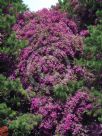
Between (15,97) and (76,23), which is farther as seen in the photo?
(76,23)

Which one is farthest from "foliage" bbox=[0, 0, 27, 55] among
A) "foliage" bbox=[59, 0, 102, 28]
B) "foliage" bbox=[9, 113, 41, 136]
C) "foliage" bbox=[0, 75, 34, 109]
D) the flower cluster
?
"foliage" bbox=[59, 0, 102, 28]

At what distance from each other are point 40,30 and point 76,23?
5.70 feet

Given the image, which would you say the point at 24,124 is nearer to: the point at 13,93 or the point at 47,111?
the point at 47,111

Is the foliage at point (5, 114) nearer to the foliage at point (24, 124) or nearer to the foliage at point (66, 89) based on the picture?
the foliage at point (24, 124)

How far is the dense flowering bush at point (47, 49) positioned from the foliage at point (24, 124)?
1185mm

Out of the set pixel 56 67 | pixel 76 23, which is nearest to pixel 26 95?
pixel 56 67

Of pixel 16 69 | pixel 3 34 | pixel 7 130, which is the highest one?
pixel 3 34

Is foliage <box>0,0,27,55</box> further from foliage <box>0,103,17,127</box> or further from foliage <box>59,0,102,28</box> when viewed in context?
foliage <box>59,0,102,28</box>

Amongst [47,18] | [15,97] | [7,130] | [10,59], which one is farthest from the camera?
[47,18]

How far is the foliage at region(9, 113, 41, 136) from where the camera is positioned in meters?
12.7

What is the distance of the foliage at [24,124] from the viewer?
12734 millimetres

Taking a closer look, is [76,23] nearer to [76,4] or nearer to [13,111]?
[76,4]

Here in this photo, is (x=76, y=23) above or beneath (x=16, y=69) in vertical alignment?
above

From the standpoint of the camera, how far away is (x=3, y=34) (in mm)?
14359
